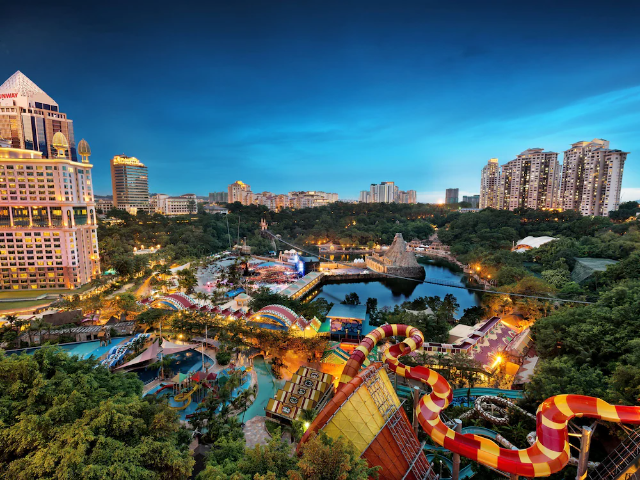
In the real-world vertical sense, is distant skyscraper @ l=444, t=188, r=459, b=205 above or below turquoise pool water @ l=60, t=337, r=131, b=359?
above

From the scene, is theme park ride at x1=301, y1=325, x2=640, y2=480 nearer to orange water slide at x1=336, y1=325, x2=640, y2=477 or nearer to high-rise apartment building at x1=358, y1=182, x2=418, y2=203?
orange water slide at x1=336, y1=325, x2=640, y2=477

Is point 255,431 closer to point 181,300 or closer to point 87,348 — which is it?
point 87,348

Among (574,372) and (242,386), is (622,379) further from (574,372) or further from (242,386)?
(242,386)

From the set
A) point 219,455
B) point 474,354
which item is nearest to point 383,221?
point 474,354

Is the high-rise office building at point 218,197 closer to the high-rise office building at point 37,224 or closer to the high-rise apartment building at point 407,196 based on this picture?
the high-rise apartment building at point 407,196

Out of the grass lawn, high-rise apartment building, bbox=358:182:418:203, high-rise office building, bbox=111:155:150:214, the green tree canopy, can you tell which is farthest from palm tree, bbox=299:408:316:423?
high-rise apartment building, bbox=358:182:418:203

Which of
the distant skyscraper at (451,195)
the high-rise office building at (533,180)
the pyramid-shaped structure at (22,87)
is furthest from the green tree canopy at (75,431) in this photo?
the distant skyscraper at (451,195)
